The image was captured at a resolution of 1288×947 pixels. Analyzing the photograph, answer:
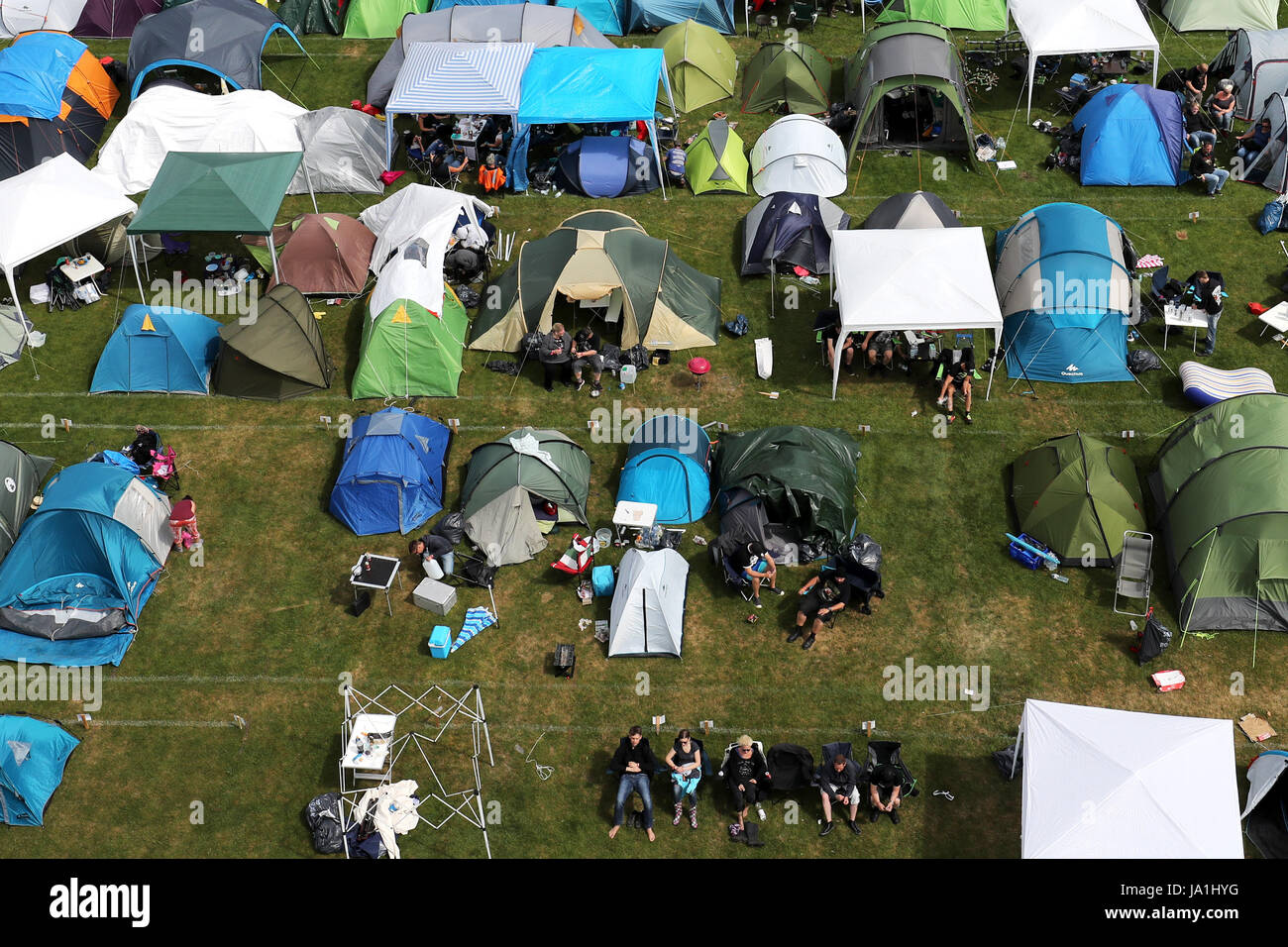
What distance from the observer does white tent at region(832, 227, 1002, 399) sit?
22531 millimetres

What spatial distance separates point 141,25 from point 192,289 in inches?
382

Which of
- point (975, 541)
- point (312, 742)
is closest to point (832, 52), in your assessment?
point (975, 541)

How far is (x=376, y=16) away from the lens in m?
34.2

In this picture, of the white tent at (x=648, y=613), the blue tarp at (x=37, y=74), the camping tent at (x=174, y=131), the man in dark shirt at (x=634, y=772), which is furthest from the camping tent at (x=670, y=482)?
the blue tarp at (x=37, y=74)

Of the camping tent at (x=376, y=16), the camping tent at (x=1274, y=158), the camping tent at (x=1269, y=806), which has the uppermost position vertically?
the camping tent at (x=376, y=16)

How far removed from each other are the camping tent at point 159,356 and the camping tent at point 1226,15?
87.8ft

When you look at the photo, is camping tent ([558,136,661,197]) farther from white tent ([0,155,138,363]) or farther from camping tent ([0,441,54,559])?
camping tent ([0,441,54,559])

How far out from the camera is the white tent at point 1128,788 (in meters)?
15.4

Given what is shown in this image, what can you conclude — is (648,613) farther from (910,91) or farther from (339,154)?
(910,91)

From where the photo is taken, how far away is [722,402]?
944 inches

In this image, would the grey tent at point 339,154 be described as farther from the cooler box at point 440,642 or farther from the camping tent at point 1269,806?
the camping tent at point 1269,806

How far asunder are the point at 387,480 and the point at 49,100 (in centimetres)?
1658

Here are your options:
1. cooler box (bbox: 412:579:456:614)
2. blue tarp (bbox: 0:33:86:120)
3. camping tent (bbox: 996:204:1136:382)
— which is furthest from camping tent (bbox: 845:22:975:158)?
blue tarp (bbox: 0:33:86:120)
